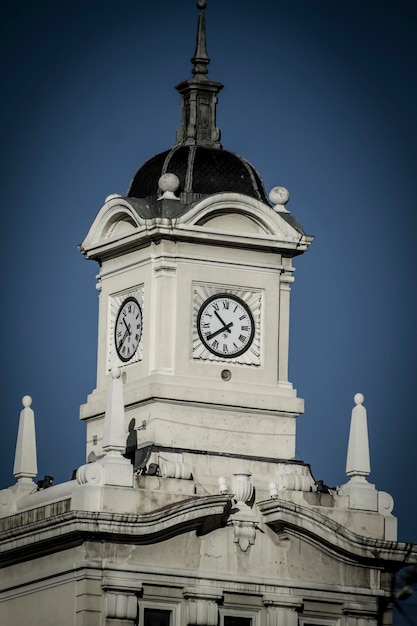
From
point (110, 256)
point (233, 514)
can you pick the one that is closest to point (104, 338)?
point (110, 256)

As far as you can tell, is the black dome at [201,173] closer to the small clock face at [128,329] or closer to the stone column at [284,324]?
the stone column at [284,324]

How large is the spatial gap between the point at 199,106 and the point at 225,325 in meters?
5.57

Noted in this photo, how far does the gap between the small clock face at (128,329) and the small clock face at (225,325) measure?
1577 millimetres

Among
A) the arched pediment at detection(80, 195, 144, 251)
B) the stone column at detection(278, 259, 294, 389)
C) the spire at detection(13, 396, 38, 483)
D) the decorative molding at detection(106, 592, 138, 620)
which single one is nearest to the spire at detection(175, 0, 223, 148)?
the arched pediment at detection(80, 195, 144, 251)

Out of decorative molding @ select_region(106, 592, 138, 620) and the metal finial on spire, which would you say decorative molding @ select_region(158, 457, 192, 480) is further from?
the metal finial on spire

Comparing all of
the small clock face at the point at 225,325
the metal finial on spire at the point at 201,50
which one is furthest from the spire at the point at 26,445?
the metal finial on spire at the point at 201,50

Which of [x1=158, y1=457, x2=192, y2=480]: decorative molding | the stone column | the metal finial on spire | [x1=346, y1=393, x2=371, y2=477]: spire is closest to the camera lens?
[x1=158, y1=457, x2=192, y2=480]: decorative molding

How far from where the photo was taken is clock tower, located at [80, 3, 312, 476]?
54.1 m

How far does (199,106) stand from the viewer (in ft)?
186

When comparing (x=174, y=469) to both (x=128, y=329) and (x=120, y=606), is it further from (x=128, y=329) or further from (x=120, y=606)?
(x=128, y=329)

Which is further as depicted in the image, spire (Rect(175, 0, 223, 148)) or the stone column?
spire (Rect(175, 0, 223, 148))

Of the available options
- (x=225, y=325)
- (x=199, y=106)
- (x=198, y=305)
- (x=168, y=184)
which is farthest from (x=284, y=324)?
(x=199, y=106)

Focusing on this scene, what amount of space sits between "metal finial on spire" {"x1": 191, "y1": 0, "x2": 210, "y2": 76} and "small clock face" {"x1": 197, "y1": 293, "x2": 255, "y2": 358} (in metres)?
5.74

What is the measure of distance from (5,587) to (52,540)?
116 inches
